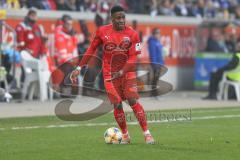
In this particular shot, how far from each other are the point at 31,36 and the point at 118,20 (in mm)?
10083

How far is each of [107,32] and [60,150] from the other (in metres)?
2.16

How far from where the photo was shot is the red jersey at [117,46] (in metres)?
12.1

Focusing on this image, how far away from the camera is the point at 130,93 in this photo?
39.7ft

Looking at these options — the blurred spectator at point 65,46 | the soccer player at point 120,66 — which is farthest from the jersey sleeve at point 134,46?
the blurred spectator at point 65,46

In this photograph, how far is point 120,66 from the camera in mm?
12258

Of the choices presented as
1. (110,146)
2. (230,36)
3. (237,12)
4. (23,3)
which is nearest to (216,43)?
(230,36)

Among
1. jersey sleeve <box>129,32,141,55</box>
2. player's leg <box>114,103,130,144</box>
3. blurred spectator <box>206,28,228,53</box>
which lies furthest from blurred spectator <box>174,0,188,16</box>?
player's leg <box>114,103,130,144</box>

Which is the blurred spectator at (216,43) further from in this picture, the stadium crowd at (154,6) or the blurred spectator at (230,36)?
the stadium crowd at (154,6)

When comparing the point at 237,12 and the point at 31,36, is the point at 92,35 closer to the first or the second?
the point at 31,36

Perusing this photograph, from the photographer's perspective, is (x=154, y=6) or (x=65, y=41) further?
(x=154, y=6)

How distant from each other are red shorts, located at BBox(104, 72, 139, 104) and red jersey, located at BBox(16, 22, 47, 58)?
9846 mm

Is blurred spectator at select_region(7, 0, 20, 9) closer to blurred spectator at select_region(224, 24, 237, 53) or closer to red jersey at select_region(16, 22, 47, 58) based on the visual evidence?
red jersey at select_region(16, 22, 47, 58)

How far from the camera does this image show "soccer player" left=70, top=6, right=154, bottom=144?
1208 cm

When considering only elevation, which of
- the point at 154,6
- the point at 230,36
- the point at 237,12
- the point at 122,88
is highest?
the point at 122,88
